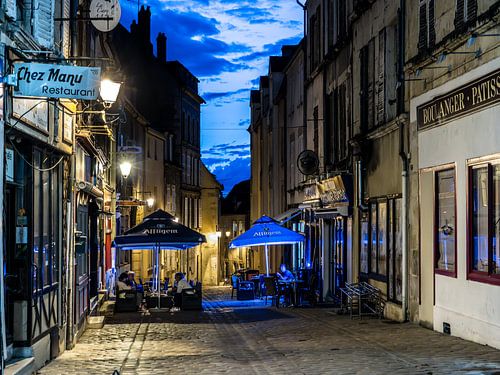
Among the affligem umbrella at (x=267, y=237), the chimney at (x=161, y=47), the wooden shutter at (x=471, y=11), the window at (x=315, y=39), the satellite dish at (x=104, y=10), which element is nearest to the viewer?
the wooden shutter at (x=471, y=11)

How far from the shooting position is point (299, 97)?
35.1 m

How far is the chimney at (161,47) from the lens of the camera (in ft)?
176

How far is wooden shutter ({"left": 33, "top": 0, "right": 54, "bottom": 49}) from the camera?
481 inches

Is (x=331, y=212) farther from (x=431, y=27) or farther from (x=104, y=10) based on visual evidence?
(x=104, y=10)

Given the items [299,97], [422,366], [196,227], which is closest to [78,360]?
[422,366]

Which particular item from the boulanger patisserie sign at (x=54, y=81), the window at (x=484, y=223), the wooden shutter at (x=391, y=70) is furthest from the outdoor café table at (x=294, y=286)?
the boulanger patisserie sign at (x=54, y=81)

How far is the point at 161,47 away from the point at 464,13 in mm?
41312

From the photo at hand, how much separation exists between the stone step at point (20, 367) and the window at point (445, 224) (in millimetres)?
7196

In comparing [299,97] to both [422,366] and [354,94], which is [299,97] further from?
[422,366]

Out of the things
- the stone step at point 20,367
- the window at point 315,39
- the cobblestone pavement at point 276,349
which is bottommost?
the cobblestone pavement at point 276,349

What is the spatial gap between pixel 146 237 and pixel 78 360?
9876 mm

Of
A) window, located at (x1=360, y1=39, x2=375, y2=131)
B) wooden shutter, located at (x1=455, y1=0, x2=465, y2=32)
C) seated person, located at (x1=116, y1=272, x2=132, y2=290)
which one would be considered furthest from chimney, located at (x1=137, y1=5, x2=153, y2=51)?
wooden shutter, located at (x1=455, y1=0, x2=465, y2=32)

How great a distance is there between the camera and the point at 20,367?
428 inches

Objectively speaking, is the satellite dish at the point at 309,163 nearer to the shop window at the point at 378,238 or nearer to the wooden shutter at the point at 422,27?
the shop window at the point at 378,238
